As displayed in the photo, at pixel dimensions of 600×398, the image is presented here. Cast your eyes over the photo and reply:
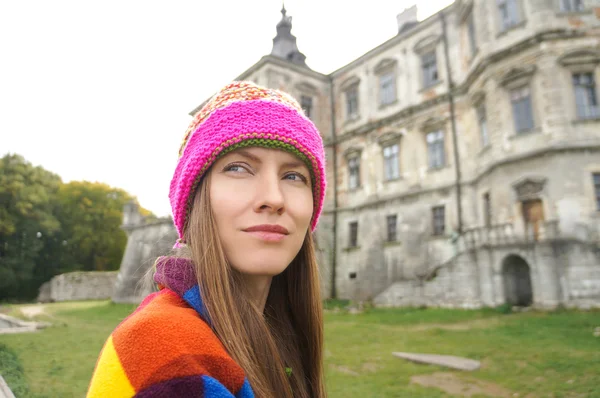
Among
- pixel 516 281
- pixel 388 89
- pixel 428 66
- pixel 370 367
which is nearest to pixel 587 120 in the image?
pixel 516 281

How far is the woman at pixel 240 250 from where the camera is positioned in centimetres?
112

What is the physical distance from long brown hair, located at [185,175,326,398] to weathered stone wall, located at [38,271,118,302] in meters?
37.0

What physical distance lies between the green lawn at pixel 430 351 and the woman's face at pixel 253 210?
495 centimetres

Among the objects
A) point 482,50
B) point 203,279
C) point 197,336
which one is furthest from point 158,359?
point 482,50

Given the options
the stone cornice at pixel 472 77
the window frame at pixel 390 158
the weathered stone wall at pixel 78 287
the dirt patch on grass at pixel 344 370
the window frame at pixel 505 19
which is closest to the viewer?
the dirt patch on grass at pixel 344 370

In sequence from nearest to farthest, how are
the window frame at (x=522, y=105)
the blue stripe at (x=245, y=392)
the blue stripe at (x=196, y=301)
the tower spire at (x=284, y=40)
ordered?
1. the blue stripe at (x=245, y=392)
2. the blue stripe at (x=196, y=301)
3. the window frame at (x=522, y=105)
4. the tower spire at (x=284, y=40)

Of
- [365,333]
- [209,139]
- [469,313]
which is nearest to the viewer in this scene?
[209,139]

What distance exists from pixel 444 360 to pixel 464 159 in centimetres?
1311

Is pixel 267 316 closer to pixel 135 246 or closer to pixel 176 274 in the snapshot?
pixel 176 274

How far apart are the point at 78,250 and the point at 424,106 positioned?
3515 cm

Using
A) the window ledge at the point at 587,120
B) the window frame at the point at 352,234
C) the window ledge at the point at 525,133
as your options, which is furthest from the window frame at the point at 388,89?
the window ledge at the point at 587,120

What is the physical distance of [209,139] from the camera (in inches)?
61.9

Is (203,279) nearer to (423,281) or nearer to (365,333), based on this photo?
(365,333)

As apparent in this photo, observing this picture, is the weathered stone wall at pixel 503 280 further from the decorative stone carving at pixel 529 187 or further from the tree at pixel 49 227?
the tree at pixel 49 227
